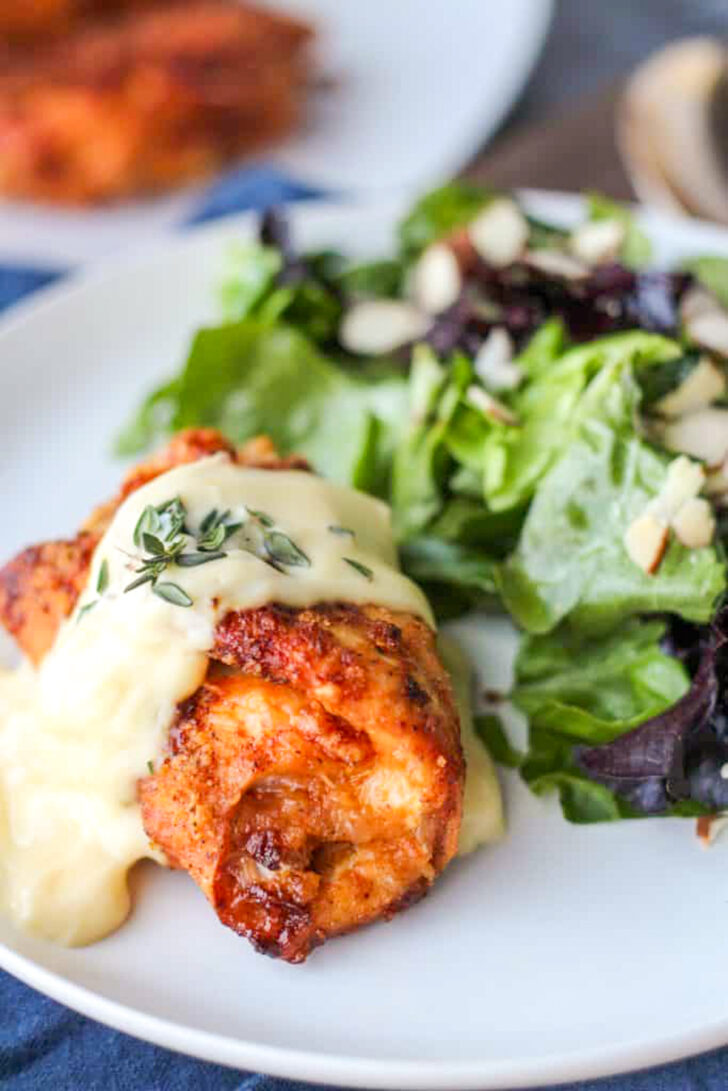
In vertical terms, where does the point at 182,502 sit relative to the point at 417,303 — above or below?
above

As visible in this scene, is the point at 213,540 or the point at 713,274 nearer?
the point at 213,540

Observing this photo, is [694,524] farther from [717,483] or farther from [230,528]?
[230,528]

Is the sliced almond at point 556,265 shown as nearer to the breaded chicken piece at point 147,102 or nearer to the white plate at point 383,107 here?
the white plate at point 383,107

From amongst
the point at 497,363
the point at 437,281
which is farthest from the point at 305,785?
the point at 437,281

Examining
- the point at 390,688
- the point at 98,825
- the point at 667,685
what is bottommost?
the point at 667,685

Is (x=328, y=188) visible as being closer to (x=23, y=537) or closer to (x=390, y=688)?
(x=23, y=537)

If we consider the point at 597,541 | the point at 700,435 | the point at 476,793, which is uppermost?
the point at 700,435

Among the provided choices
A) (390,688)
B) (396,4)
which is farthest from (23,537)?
(396,4)

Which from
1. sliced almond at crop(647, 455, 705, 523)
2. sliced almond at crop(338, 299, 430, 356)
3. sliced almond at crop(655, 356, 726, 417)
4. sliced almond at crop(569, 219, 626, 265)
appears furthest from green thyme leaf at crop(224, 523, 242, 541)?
sliced almond at crop(569, 219, 626, 265)
